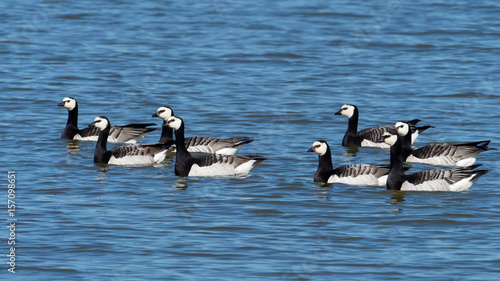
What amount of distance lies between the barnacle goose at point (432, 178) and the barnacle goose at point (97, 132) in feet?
23.3

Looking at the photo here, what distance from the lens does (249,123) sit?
2589 cm

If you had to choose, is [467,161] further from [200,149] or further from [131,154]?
[131,154]

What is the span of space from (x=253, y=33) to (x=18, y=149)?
2076 cm

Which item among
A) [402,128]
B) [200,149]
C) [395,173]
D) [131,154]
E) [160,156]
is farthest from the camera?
[200,149]

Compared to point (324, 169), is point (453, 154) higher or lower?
lower

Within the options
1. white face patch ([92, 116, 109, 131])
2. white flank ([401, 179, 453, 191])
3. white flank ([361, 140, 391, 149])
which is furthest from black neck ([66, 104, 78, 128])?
white flank ([401, 179, 453, 191])

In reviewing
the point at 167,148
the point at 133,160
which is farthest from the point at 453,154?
the point at 133,160

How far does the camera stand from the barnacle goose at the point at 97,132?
2367 cm

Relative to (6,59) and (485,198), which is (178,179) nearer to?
(485,198)

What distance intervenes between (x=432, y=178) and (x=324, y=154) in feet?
7.56

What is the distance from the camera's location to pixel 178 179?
19.8m

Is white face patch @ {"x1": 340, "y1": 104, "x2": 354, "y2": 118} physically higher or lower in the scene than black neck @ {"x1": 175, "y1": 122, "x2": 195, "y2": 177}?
higher

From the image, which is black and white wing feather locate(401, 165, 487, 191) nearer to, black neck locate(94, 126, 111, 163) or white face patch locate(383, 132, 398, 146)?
white face patch locate(383, 132, 398, 146)

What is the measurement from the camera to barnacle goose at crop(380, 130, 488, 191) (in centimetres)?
1823
